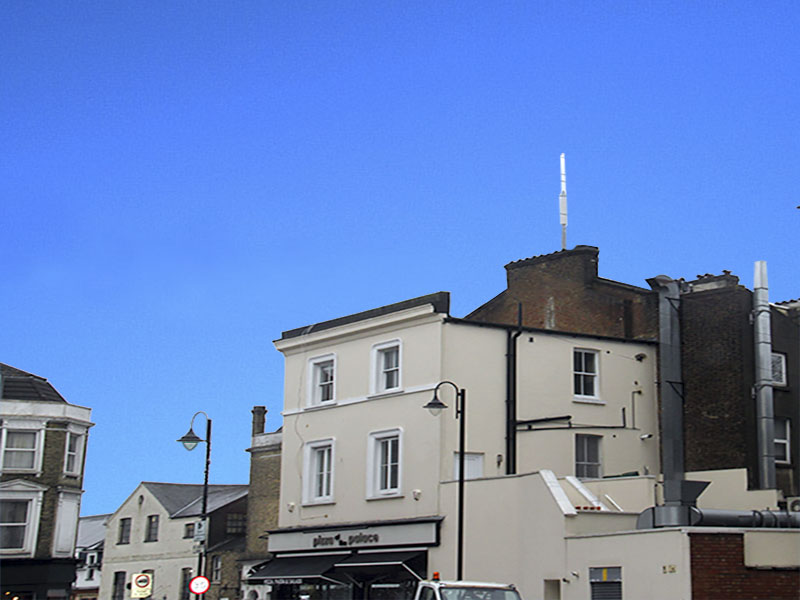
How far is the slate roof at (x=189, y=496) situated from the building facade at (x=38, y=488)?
56.7ft

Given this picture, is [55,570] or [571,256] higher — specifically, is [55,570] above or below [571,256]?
below

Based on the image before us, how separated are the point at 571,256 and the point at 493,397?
28.7 feet

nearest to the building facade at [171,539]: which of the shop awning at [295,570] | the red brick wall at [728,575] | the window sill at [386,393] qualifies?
the shop awning at [295,570]

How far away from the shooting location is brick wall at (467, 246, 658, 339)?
1591 inches

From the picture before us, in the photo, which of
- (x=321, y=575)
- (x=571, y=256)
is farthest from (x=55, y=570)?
(x=571, y=256)

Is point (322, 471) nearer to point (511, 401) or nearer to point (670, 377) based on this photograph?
point (511, 401)

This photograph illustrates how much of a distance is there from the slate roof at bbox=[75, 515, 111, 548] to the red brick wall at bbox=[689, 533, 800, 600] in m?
65.5

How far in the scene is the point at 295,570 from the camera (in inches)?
1494

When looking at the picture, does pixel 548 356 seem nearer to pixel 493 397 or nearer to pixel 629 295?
pixel 493 397

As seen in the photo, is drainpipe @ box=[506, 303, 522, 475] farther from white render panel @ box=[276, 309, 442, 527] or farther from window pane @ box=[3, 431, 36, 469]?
window pane @ box=[3, 431, 36, 469]

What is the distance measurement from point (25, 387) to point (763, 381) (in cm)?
3216

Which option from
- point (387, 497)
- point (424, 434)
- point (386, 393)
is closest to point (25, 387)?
point (386, 393)

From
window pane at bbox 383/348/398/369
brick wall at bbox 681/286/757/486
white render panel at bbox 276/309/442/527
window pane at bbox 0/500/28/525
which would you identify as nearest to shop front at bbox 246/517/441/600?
white render panel at bbox 276/309/442/527

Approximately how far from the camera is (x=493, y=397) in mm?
35906
